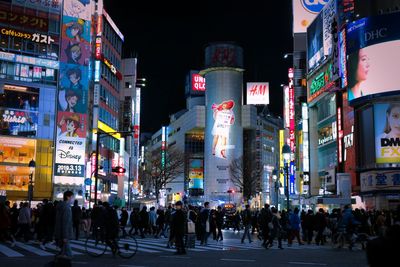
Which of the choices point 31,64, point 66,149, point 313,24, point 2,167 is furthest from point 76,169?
point 313,24

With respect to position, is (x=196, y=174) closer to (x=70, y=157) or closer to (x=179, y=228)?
(x=70, y=157)

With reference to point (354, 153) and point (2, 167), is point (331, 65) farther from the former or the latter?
point (2, 167)

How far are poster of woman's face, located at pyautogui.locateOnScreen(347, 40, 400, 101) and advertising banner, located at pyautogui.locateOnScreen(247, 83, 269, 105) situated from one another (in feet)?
182

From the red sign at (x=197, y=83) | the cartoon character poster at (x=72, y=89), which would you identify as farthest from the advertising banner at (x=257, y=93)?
the cartoon character poster at (x=72, y=89)

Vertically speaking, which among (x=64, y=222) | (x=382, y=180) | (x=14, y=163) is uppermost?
(x=14, y=163)

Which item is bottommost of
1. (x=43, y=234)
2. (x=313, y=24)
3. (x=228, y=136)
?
(x=43, y=234)

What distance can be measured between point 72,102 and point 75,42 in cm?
654

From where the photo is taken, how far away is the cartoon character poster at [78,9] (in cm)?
5672

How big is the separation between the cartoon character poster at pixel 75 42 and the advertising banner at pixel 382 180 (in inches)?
1271

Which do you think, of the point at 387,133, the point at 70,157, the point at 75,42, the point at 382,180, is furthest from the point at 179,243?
the point at 75,42

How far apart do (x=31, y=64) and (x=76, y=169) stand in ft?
38.7

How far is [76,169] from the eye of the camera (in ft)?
181

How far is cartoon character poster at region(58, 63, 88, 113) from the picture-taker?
55.2 m

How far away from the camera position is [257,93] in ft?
325
